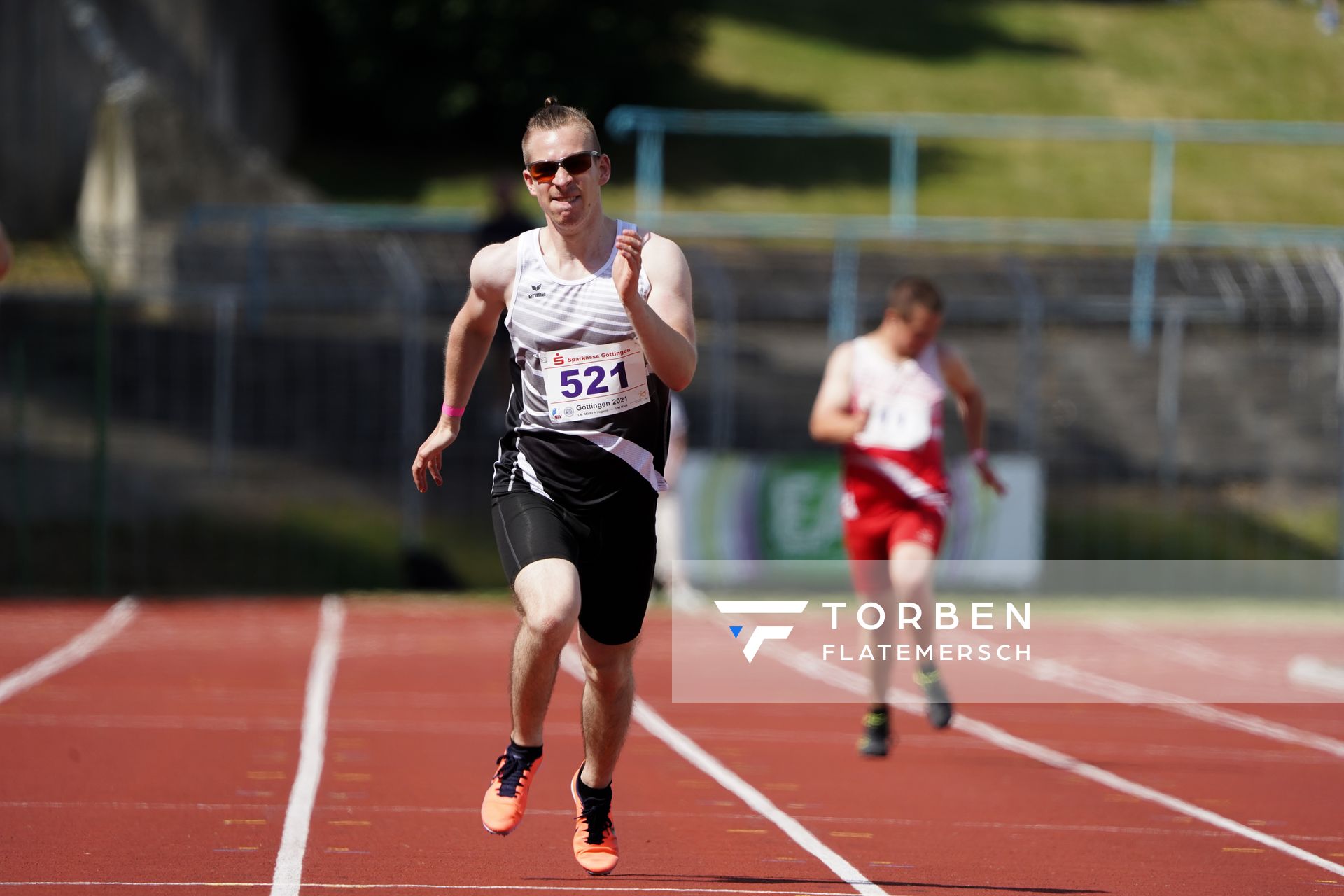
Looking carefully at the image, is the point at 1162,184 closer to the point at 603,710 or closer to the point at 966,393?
the point at 966,393

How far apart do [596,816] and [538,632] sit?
70cm

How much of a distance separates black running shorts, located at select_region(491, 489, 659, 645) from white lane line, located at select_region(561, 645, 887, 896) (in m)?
1.07

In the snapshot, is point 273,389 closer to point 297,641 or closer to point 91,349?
point 91,349

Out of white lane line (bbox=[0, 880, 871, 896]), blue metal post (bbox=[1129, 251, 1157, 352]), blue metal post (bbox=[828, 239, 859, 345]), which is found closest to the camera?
white lane line (bbox=[0, 880, 871, 896])

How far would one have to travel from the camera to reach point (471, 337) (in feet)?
19.8

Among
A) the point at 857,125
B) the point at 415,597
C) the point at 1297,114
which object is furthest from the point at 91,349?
the point at 1297,114

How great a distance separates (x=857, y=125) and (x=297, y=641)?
1173cm

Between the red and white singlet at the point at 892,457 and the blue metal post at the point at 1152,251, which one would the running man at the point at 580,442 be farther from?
the blue metal post at the point at 1152,251

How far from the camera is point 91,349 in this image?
57.5 feet

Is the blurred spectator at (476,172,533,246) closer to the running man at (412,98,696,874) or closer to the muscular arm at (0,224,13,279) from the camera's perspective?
the muscular arm at (0,224,13,279)

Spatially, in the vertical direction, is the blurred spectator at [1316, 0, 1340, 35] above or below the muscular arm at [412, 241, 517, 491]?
above

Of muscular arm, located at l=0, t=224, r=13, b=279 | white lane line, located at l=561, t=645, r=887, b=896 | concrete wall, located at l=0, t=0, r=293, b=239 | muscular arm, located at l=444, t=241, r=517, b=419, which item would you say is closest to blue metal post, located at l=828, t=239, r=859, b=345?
concrete wall, located at l=0, t=0, r=293, b=239

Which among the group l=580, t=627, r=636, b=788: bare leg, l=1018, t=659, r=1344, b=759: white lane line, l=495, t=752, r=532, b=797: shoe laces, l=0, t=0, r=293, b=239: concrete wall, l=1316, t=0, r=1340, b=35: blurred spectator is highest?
l=0, t=0, r=293, b=239: concrete wall

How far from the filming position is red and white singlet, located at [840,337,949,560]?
8945 mm
